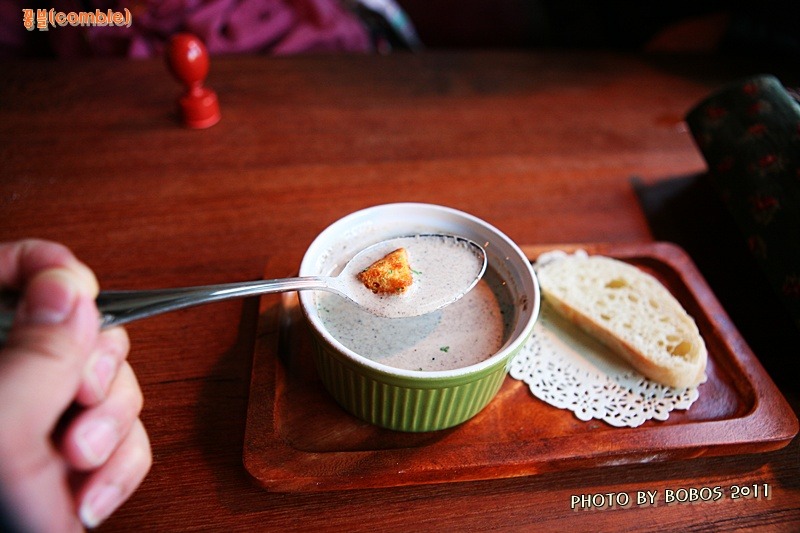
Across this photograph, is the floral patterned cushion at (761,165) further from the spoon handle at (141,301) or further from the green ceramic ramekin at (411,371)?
the spoon handle at (141,301)

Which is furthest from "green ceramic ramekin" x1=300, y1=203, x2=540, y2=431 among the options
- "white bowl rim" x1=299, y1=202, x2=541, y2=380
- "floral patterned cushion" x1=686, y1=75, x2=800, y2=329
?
"floral patterned cushion" x1=686, y1=75, x2=800, y2=329

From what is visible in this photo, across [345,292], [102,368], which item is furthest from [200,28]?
→ [102,368]

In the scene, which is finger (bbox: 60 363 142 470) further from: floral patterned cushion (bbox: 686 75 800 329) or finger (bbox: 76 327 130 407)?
floral patterned cushion (bbox: 686 75 800 329)

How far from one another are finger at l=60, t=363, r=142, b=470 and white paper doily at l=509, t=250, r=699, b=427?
47cm

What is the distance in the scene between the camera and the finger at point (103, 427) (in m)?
0.47

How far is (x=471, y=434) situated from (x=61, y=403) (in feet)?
1.46

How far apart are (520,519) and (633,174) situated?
0.83 metres

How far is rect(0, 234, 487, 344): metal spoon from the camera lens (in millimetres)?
508

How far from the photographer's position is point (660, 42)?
6.03 ft

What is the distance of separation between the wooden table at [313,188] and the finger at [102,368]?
19 centimetres

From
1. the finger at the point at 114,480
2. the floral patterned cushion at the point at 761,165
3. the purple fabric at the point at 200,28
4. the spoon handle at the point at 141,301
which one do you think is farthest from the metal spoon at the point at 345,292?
the purple fabric at the point at 200,28

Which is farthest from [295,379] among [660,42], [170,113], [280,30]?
[660,42]

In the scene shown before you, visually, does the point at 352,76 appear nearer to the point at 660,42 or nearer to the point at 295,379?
the point at 295,379

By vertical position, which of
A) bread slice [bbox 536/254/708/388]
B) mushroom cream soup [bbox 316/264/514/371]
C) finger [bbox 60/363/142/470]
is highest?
finger [bbox 60/363/142/470]
